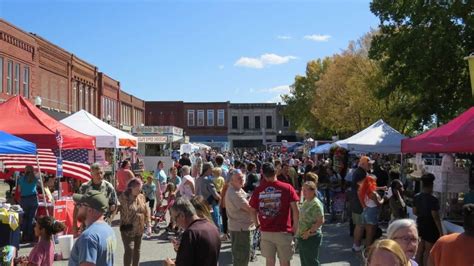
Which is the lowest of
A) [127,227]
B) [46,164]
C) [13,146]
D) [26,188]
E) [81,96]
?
[127,227]

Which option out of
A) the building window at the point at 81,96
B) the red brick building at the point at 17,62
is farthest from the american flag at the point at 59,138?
the building window at the point at 81,96

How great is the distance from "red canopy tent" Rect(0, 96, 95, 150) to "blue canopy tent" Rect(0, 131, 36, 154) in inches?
70.3

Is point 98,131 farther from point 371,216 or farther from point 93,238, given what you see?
point 93,238

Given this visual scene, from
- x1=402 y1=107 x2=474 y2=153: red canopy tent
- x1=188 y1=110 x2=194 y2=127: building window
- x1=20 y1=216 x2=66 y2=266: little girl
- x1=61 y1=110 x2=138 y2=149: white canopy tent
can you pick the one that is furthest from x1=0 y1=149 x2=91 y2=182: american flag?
x1=188 y1=110 x2=194 y2=127: building window

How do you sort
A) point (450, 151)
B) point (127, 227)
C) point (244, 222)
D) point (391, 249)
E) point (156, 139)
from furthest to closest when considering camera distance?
1. point (156, 139)
2. point (450, 151)
3. point (244, 222)
4. point (127, 227)
5. point (391, 249)

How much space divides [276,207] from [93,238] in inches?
117

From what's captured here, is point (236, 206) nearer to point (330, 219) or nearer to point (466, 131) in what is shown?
point (466, 131)

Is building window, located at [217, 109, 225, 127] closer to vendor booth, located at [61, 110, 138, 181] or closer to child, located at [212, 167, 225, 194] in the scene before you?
vendor booth, located at [61, 110, 138, 181]

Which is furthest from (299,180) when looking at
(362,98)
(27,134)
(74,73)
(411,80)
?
(74,73)

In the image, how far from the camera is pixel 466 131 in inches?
311

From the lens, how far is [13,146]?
871 cm

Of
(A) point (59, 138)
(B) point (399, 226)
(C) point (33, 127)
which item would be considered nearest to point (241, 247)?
(B) point (399, 226)

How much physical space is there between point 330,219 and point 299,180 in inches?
136

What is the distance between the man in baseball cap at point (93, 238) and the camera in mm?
4348
